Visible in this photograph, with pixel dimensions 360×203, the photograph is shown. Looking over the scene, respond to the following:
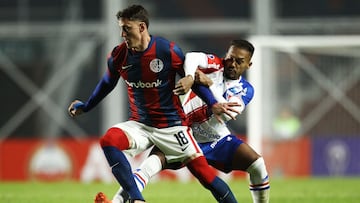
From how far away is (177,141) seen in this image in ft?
27.7

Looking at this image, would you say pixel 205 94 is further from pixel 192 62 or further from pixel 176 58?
pixel 176 58

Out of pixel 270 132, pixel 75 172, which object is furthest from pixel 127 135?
pixel 75 172

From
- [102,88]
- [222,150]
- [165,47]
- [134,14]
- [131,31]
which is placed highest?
[134,14]

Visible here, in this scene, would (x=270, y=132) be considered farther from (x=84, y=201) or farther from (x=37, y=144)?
(x=84, y=201)

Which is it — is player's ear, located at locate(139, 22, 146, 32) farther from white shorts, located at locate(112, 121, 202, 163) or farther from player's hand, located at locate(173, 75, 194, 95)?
→ white shorts, located at locate(112, 121, 202, 163)

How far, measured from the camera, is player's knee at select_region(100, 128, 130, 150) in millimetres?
8094

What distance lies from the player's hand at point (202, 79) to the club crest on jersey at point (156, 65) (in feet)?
1.03

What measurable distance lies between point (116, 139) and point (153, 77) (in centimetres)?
62

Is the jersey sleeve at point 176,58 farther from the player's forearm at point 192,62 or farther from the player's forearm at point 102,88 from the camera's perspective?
the player's forearm at point 102,88

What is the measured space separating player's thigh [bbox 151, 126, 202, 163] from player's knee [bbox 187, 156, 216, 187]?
0.19 ft

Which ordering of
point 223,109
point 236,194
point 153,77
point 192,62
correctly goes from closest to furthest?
point 223,109
point 192,62
point 153,77
point 236,194

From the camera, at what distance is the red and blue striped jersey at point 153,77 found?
326 inches

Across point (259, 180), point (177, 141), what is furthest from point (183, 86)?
point (259, 180)

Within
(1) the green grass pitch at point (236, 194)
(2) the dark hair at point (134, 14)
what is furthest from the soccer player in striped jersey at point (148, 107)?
(1) the green grass pitch at point (236, 194)
